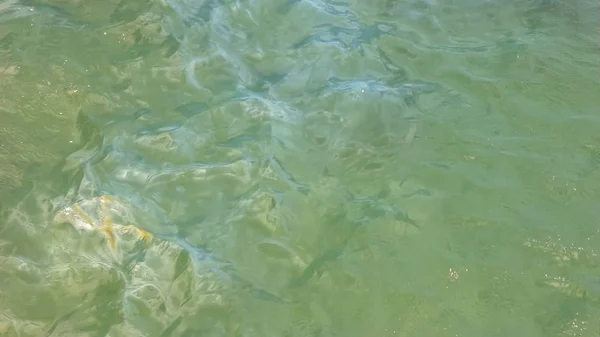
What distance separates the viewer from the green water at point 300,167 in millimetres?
3311

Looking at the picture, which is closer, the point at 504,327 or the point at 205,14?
the point at 504,327

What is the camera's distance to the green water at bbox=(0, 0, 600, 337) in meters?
3.31

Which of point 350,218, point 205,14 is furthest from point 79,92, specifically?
point 350,218

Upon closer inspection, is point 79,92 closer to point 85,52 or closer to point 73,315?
point 85,52

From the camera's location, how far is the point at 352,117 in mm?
4383

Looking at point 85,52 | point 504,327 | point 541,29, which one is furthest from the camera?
point 541,29

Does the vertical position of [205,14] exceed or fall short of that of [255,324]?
it exceeds it

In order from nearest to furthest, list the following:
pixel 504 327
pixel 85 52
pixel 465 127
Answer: pixel 504 327 < pixel 465 127 < pixel 85 52

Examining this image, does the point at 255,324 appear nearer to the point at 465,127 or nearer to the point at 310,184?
the point at 310,184

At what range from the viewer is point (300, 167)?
4047mm

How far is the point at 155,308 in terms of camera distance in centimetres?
329

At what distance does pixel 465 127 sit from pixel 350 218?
3.92 ft

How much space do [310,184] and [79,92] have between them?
1.90 meters

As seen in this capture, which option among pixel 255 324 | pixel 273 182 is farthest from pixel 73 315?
pixel 273 182
